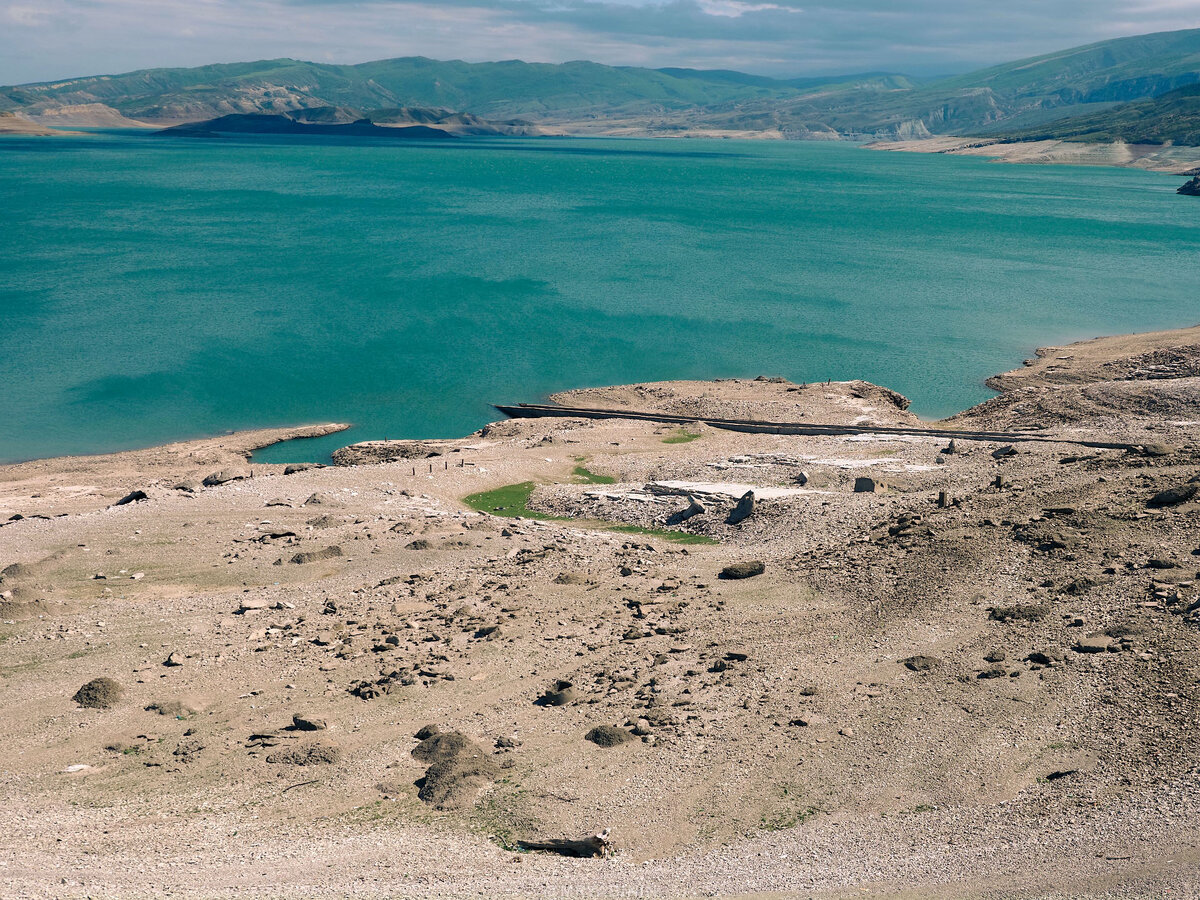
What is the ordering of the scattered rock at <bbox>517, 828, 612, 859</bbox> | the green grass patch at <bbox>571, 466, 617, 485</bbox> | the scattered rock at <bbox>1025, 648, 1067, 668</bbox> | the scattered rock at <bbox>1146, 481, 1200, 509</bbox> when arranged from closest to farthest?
the scattered rock at <bbox>517, 828, 612, 859</bbox>, the scattered rock at <bbox>1025, 648, 1067, 668</bbox>, the scattered rock at <bbox>1146, 481, 1200, 509</bbox>, the green grass patch at <bbox>571, 466, 617, 485</bbox>

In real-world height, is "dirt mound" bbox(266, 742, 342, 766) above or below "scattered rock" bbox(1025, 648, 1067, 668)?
below

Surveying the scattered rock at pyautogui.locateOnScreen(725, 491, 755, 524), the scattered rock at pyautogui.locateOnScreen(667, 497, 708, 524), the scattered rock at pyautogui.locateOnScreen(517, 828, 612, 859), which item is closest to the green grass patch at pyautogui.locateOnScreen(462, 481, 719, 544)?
the scattered rock at pyautogui.locateOnScreen(667, 497, 708, 524)

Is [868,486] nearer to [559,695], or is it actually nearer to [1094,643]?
[1094,643]

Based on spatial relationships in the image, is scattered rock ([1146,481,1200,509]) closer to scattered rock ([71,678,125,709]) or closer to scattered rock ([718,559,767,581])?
scattered rock ([718,559,767,581])

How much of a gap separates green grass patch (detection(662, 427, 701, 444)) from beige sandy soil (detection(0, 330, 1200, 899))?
8.67 meters

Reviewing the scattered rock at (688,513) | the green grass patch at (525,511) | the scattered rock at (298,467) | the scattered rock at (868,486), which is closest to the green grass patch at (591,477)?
the green grass patch at (525,511)

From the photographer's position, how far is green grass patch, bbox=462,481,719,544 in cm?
2827

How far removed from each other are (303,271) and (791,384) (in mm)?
51006

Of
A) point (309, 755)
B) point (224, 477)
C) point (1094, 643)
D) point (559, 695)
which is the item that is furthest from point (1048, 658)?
point (224, 477)

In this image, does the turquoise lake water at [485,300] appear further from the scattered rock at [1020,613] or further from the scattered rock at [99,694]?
the scattered rock at [1020,613]

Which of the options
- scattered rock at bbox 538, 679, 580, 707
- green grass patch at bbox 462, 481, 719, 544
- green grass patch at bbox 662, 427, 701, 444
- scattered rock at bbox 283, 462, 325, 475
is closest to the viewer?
scattered rock at bbox 538, 679, 580, 707

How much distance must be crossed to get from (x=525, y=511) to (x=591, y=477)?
14.4ft

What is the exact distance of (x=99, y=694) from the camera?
1878 centimetres

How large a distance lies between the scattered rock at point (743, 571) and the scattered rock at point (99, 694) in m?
14.0
